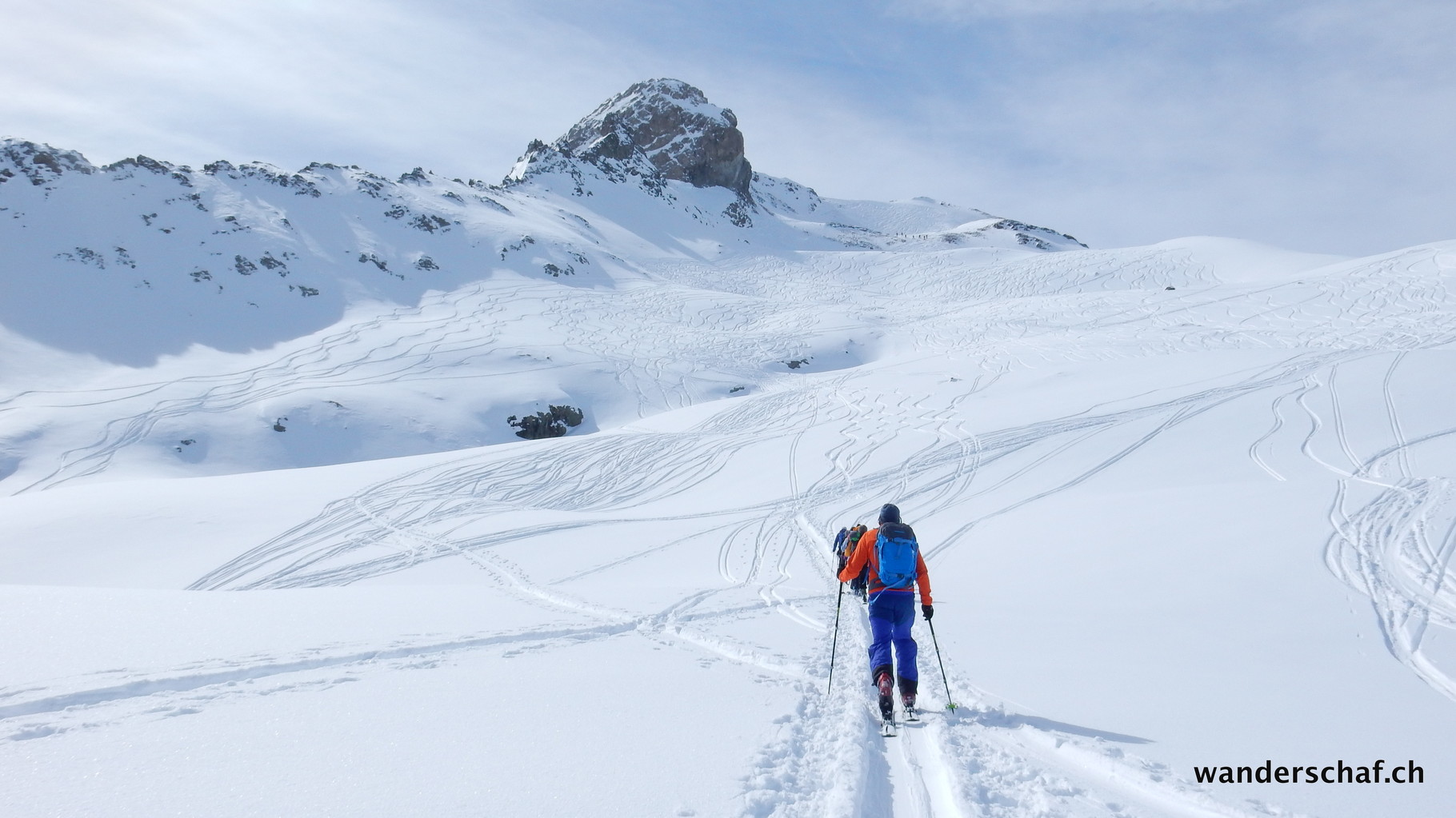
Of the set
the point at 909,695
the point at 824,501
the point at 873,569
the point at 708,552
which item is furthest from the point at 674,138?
the point at 909,695

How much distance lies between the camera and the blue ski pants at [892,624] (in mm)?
5160

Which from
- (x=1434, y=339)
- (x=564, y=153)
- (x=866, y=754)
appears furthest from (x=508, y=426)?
(x=564, y=153)

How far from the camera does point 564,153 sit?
95.1 metres

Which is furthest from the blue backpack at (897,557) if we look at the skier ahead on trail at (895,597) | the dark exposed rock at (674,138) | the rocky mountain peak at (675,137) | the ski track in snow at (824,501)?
the rocky mountain peak at (675,137)

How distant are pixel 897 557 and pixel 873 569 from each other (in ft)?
0.83

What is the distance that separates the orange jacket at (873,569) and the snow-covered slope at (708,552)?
0.85 meters

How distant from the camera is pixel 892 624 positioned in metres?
5.29

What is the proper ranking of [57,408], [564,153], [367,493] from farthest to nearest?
[564,153], [57,408], [367,493]

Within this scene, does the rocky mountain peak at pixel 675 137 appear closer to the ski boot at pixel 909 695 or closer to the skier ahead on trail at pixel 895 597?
the skier ahead on trail at pixel 895 597

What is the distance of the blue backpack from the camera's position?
529 centimetres

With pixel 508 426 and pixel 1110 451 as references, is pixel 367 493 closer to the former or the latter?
pixel 508 426

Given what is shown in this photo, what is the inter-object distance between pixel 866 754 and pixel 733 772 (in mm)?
935

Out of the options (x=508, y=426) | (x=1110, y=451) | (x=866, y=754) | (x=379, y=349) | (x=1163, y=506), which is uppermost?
(x=379, y=349)

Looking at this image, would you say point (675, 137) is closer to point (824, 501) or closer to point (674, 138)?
point (674, 138)
